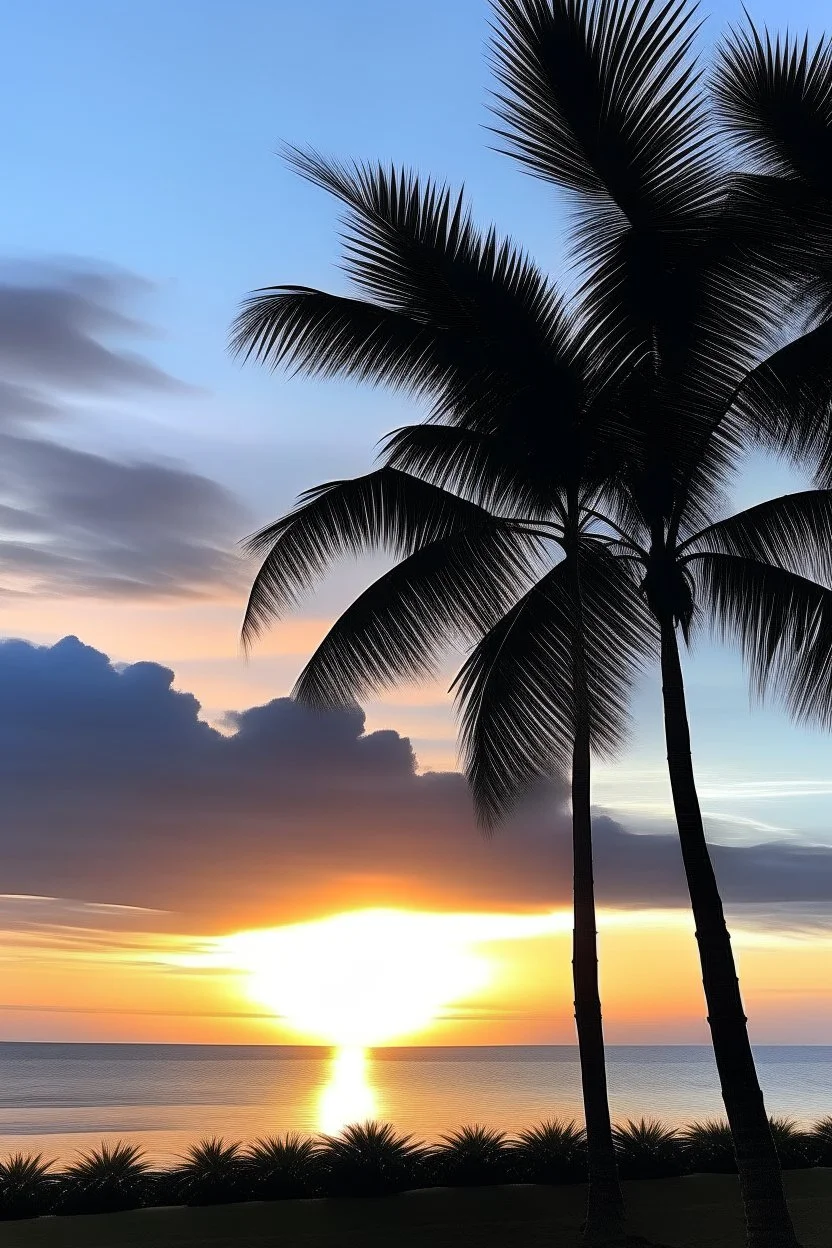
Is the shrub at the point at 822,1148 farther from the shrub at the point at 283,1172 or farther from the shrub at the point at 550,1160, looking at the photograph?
the shrub at the point at 283,1172

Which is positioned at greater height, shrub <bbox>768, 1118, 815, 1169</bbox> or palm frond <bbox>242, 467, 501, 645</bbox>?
palm frond <bbox>242, 467, 501, 645</bbox>

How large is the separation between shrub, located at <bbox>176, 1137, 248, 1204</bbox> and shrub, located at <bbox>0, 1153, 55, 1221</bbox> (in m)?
1.47

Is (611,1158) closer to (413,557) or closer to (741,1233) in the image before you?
(741,1233)

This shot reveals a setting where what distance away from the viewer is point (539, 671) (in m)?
14.9

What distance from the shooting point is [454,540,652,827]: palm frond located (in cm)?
1477

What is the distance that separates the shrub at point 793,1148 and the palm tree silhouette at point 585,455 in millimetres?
6233

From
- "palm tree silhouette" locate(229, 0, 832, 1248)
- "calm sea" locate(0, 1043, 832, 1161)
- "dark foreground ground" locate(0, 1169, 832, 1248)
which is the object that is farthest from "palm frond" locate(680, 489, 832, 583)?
"calm sea" locate(0, 1043, 832, 1161)

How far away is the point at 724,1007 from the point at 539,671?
5.28m

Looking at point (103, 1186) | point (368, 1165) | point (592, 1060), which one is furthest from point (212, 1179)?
point (592, 1060)

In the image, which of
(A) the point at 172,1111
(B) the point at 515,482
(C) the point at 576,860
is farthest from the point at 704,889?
(A) the point at 172,1111

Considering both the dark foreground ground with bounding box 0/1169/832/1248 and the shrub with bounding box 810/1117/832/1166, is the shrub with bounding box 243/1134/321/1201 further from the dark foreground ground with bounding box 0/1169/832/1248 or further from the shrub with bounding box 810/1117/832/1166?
the shrub with bounding box 810/1117/832/1166

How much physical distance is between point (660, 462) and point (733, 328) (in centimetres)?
143

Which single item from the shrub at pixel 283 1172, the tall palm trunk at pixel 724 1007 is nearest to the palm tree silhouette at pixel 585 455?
the tall palm trunk at pixel 724 1007

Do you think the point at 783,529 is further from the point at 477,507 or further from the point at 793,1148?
Answer: the point at 793,1148
